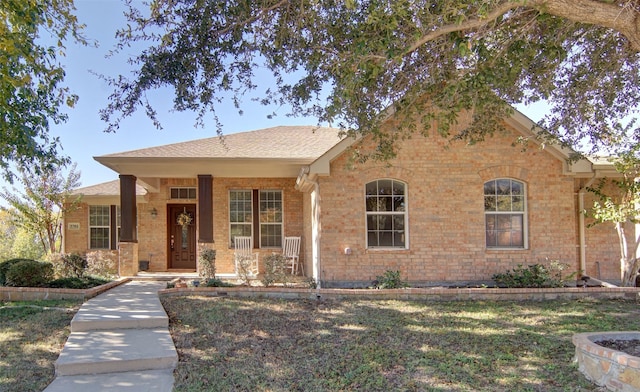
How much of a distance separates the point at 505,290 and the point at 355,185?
4031mm

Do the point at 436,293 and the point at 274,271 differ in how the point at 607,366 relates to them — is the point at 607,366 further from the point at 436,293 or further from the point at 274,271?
the point at 274,271

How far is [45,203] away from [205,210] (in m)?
7.76

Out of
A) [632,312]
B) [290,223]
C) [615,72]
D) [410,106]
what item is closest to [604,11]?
[410,106]

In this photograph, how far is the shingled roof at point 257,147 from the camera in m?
11.5

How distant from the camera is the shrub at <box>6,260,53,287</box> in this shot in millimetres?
9414

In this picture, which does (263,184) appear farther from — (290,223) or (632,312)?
(632,312)

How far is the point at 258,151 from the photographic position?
1212cm

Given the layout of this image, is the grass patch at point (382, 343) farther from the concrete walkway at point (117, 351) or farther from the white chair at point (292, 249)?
the white chair at point (292, 249)

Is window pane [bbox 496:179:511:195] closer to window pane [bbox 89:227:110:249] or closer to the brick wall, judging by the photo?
the brick wall

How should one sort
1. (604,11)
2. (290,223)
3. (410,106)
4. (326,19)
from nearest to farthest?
1. (604,11)
2. (326,19)
3. (410,106)
4. (290,223)

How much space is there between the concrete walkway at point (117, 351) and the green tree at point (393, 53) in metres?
3.10

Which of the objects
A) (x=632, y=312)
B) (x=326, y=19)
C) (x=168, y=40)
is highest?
(x=326, y=19)

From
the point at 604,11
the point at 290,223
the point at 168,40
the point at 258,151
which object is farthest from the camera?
the point at 290,223

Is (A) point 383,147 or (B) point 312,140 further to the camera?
(B) point 312,140
